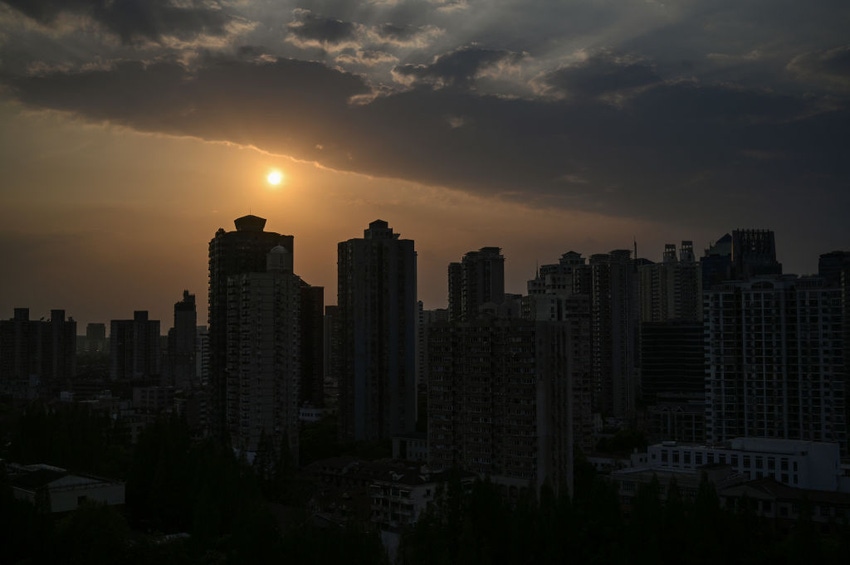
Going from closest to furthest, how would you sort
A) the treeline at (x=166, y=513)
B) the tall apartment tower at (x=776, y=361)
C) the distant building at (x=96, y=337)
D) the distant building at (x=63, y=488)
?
the treeline at (x=166, y=513), the distant building at (x=63, y=488), the tall apartment tower at (x=776, y=361), the distant building at (x=96, y=337)

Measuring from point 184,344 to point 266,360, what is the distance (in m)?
33.9

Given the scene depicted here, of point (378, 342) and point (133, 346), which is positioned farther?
point (133, 346)

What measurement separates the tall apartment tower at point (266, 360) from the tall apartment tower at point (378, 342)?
11.7ft

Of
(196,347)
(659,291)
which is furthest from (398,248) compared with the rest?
(196,347)

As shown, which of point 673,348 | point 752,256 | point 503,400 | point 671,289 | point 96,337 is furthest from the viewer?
point 96,337

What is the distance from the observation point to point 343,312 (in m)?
Result: 32.3

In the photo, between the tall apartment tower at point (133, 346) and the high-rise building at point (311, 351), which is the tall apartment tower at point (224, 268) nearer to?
the high-rise building at point (311, 351)

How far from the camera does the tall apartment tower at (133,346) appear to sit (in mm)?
56500

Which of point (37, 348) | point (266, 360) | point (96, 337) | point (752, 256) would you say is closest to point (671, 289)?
point (752, 256)

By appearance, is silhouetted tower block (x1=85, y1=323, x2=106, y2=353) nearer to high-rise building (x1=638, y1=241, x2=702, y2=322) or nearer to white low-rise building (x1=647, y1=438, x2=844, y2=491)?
high-rise building (x1=638, y1=241, x2=702, y2=322)

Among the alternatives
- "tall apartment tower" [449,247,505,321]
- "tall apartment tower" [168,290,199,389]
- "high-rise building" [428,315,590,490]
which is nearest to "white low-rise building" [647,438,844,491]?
"high-rise building" [428,315,590,490]

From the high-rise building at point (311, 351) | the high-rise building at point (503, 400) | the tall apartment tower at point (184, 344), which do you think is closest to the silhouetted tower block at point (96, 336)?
the tall apartment tower at point (184, 344)

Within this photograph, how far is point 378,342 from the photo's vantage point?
30984 mm

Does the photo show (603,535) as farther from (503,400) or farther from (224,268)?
(224,268)
